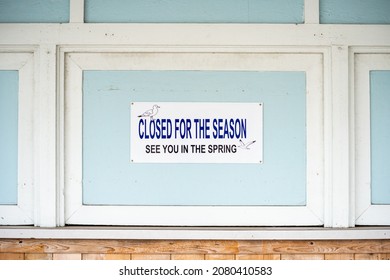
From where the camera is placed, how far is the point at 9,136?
365 cm

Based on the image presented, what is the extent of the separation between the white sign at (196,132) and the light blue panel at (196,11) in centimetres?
61

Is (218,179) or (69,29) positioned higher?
(69,29)

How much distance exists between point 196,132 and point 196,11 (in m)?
0.86

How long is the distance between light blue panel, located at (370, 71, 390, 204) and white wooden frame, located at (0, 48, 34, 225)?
2455mm

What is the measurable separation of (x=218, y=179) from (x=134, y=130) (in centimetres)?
70

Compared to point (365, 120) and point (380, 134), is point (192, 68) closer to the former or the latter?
point (365, 120)

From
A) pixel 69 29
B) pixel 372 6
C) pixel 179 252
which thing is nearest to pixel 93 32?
pixel 69 29

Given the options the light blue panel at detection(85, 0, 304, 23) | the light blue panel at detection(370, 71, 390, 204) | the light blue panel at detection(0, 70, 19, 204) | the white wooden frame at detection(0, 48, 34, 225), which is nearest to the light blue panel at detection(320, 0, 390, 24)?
the light blue panel at detection(85, 0, 304, 23)

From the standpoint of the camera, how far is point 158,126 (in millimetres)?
3643

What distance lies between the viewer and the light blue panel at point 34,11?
361cm

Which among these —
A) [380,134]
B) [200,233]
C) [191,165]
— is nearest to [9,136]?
[191,165]

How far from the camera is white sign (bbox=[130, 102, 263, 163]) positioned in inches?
143

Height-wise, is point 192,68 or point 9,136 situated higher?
point 192,68
